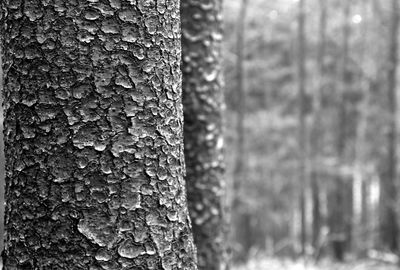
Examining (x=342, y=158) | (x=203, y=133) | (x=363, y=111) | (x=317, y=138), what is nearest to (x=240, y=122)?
(x=317, y=138)

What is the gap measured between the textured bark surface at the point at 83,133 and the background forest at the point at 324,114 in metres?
12.8

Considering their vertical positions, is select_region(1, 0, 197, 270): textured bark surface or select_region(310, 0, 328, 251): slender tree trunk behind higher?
select_region(1, 0, 197, 270): textured bark surface

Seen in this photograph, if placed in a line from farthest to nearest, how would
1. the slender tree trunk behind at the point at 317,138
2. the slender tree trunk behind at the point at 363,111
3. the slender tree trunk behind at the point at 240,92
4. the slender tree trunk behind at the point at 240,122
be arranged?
the slender tree trunk behind at the point at 363,111
the slender tree trunk behind at the point at 317,138
the slender tree trunk behind at the point at 240,92
the slender tree trunk behind at the point at 240,122

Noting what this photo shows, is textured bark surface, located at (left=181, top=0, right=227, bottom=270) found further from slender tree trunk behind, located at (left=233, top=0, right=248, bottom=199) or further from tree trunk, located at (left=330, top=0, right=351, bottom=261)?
tree trunk, located at (left=330, top=0, right=351, bottom=261)

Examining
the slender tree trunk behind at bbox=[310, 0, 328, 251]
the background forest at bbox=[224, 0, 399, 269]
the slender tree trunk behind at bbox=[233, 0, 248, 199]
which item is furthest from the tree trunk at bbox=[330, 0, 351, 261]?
the slender tree trunk behind at bbox=[233, 0, 248, 199]

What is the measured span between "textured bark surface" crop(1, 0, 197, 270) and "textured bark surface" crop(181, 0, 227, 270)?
5.95ft

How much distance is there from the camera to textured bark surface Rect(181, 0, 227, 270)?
3473mm

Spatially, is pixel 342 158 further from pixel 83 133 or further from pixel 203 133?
pixel 83 133

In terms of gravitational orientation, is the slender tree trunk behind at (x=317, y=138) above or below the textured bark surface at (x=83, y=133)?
below

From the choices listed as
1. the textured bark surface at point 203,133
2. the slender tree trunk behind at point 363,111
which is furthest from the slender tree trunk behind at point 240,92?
the textured bark surface at point 203,133

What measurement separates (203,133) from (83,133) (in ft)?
6.51

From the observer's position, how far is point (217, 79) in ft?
11.8

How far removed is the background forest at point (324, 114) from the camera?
16609mm

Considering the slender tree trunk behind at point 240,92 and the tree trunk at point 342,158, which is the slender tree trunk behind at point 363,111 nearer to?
the tree trunk at point 342,158
